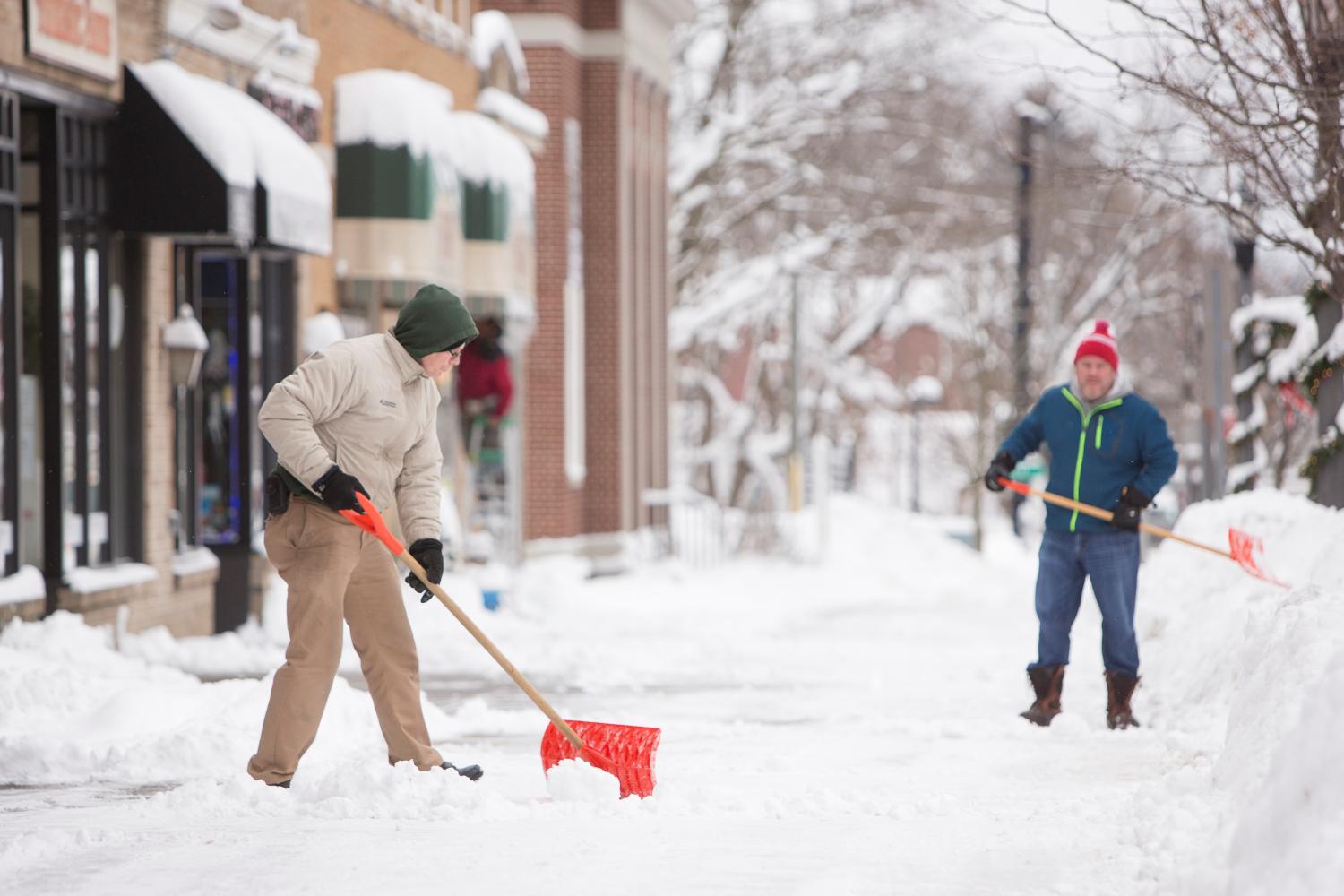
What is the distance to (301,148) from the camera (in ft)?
46.3

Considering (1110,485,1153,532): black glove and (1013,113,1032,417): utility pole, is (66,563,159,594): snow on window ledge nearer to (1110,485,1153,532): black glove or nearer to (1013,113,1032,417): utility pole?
(1110,485,1153,532): black glove

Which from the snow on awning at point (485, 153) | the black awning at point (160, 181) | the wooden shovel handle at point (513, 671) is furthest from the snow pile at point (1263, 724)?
the snow on awning at point (485, 153)

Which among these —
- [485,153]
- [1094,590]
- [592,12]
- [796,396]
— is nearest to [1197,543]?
[1094,590]

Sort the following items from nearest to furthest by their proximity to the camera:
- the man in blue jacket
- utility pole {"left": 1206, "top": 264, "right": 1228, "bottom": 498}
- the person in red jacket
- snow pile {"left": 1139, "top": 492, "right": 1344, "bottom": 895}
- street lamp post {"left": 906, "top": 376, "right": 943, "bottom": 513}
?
1. snow pile {"left": 1139, "top": 492, "right": 1344, "bottom": 895}
2. the man in blue jacket
3. utility pole {"left": 1206, "top": 264, "right": 1228, "bottom": 498}
4. the person in red jacket
5. street lamp post {"left": 906, "top": 376, "right": 943, "bottom": 513}

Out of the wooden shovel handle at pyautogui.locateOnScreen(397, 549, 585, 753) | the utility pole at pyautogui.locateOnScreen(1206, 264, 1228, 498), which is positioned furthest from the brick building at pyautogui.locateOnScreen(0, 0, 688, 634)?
the utility pole at pyautogui.locateOnScreen(1206, 264, 1228, 498)

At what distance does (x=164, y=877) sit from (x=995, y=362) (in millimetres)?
33758

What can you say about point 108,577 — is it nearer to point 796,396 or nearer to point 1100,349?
point 1100,349

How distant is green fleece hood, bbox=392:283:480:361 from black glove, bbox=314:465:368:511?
2.31 feet

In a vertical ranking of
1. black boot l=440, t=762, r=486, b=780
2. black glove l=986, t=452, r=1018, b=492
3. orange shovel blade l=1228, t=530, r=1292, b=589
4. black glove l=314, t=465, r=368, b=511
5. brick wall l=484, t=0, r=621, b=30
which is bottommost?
black boot l=440, t=762, r=486, b=780

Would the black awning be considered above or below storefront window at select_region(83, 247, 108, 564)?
above

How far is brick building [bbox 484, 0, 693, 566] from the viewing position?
23.6 meters

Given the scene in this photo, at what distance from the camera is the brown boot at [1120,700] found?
9.66 meters

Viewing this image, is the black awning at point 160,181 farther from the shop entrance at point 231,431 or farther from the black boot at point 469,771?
the black boot at point 469,771

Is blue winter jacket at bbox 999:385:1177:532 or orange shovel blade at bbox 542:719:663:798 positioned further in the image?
blue winter jacket at bbox 999:385:1177:532
